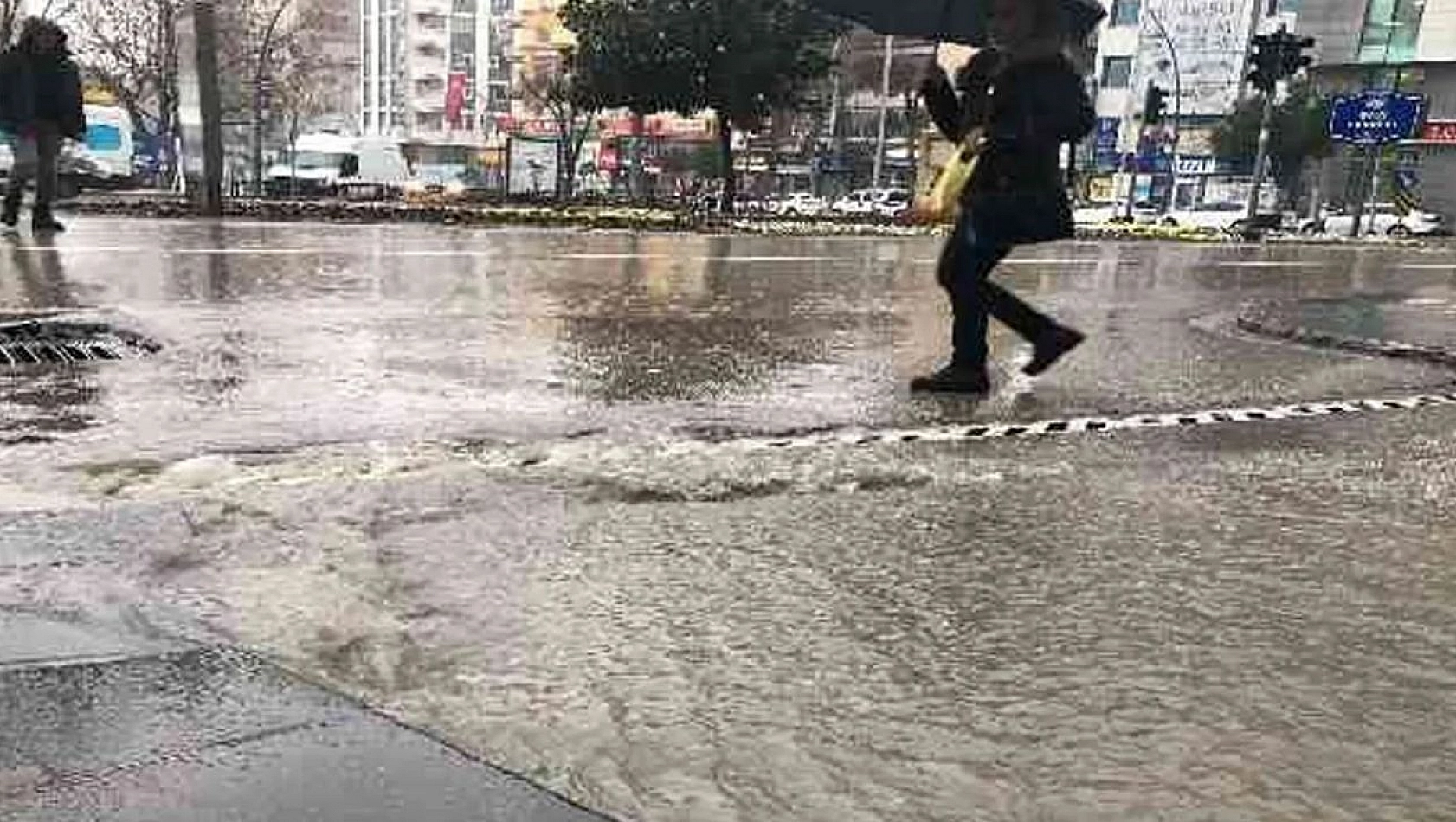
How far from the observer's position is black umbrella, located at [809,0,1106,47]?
6.77 meters

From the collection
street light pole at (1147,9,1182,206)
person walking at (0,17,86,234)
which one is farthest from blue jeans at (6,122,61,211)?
street light pole at (1147,9,1182,206)

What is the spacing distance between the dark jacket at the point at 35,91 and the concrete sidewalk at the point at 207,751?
10032mm

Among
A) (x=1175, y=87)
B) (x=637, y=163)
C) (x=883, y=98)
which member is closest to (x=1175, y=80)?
(x=1175, y=87)

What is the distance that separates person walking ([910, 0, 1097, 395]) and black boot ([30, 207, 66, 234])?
804cm

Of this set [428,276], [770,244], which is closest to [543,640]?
[428,276]

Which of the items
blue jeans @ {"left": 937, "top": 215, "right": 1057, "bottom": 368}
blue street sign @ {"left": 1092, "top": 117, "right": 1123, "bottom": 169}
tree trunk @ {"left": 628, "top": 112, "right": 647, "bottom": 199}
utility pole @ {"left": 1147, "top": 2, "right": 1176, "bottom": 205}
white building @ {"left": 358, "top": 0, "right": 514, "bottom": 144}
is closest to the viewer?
blue jeans @ {"left": 937, "top": 215, "right": 1057, "bottom": 368}

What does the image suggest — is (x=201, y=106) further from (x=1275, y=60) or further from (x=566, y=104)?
(x=566, y=104)

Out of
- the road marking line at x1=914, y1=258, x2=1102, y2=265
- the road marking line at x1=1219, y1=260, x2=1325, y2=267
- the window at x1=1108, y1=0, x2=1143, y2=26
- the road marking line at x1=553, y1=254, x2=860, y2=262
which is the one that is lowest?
the road marking line at x1=1219, y1=260, x2=1325, y2=267

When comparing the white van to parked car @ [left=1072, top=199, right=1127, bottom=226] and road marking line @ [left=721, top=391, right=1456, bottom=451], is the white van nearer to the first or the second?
parked car @ [left=1072, top=199, right=1127, bottom=226]

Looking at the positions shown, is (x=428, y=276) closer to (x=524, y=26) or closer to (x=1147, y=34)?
(x=1147, y=34)

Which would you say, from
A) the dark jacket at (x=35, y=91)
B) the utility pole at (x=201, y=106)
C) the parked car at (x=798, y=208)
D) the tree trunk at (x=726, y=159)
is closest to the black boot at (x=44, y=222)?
the dark jacket at (x=35, y=91)

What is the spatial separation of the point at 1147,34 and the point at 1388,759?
242 ft

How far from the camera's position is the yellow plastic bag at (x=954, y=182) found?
5848 millimetres

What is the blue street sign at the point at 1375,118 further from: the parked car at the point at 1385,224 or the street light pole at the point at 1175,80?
the street light pole at the point at 1175,80
